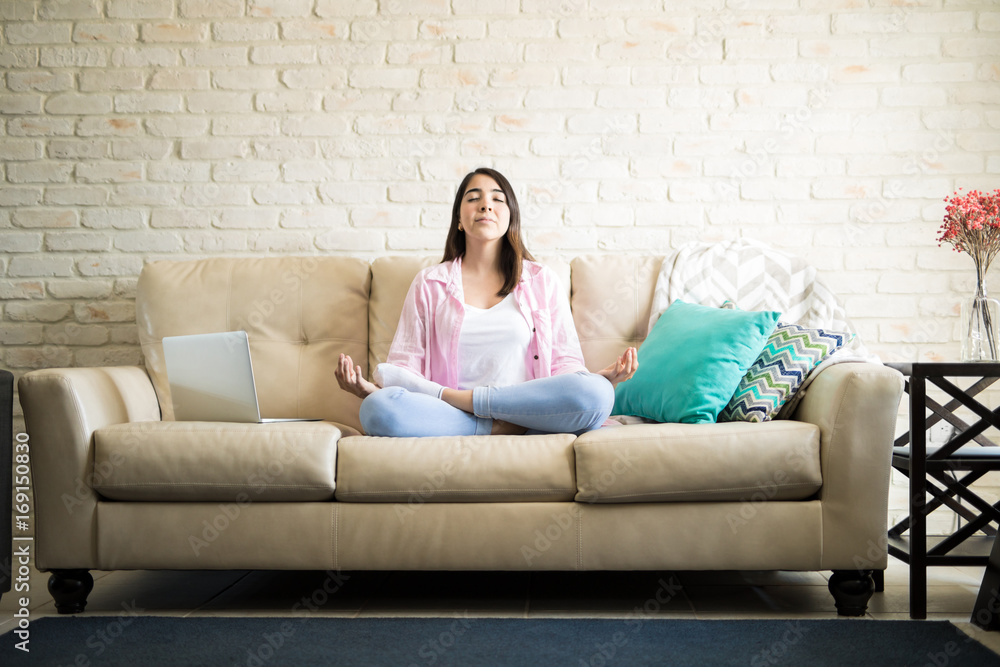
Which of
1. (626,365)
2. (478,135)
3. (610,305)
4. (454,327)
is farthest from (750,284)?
(478,135)

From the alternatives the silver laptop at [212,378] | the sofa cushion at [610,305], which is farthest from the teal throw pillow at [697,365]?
the silver laptop at [212,378]

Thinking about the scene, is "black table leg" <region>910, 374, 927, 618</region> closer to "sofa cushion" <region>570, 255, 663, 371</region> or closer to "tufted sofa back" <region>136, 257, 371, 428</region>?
"sofa cushion" <region>570, 255, 663, 371</region>

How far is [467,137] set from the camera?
2.65m

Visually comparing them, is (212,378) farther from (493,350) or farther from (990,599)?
(990,599)

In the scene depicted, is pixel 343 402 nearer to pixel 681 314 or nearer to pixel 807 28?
pixel 681 314

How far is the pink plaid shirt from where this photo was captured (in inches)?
86.1

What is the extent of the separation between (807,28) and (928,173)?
0.64 metres

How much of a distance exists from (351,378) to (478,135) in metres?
1.08

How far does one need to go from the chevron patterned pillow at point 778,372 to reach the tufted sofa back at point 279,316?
1.13 m

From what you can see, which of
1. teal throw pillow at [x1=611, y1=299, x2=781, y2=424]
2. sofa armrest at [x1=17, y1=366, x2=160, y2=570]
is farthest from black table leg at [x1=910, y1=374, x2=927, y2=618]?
sofa armrest at [x1=17, y1=366, x2=160, y2=570]

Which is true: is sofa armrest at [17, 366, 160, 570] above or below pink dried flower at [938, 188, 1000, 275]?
below

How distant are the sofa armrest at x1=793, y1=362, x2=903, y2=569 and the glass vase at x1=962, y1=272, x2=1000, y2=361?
0.53 metres

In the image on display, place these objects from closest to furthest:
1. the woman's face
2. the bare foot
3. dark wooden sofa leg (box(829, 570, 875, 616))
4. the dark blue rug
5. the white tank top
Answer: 1. the dark blue rug
2. dark wooden sofa leg (box(829, 570, 875, 616))
3. the bare foot
4. the white tank top
5. the woman's face

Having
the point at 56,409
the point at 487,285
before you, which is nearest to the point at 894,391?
the point at 487,285
